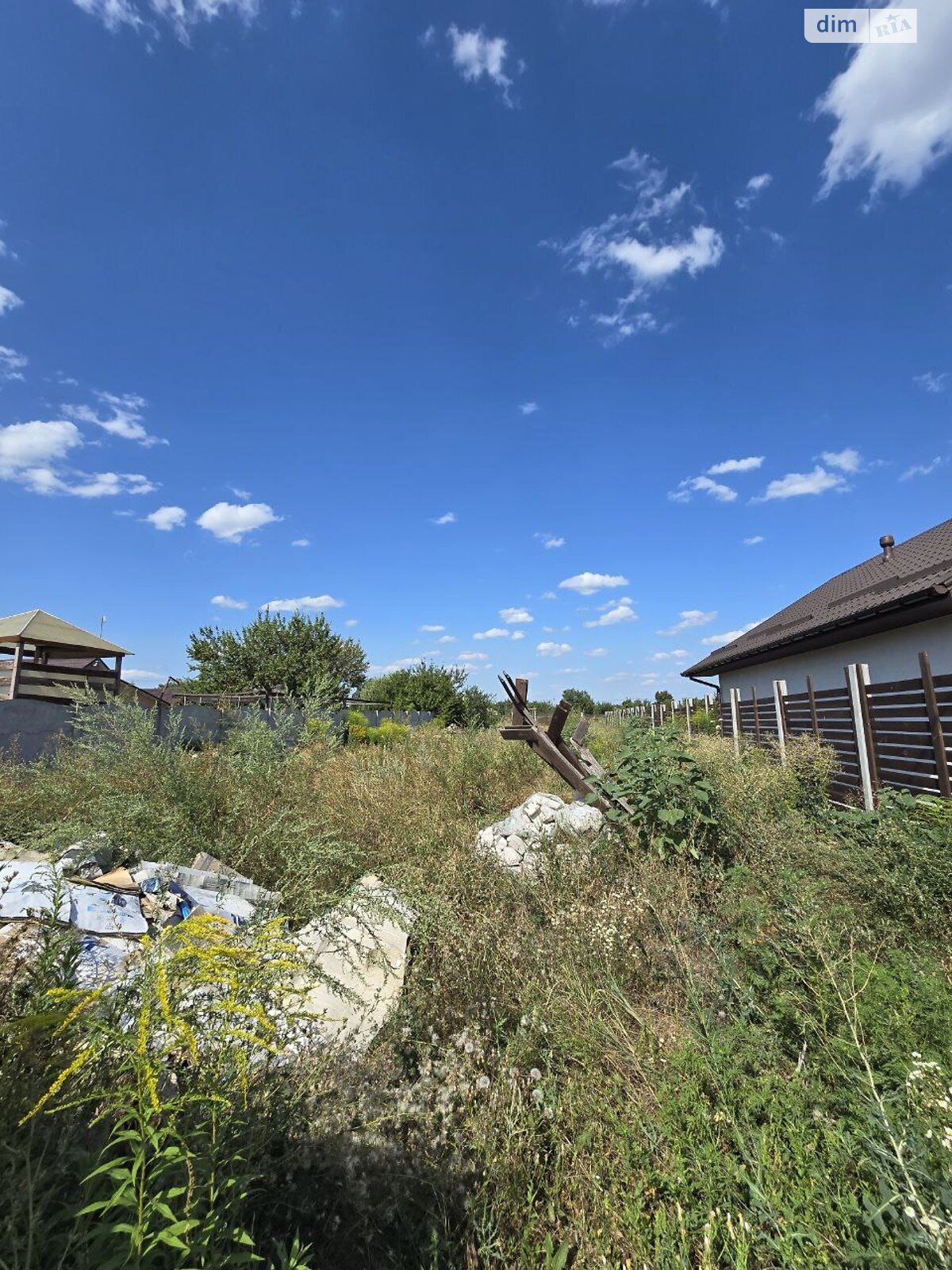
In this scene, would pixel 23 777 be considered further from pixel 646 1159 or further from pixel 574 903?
pixel 646 1159

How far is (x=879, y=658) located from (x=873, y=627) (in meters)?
0.53

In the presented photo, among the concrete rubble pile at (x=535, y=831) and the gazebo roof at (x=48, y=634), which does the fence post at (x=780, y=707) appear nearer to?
the concrete rubble pile at (x=535, y=831)

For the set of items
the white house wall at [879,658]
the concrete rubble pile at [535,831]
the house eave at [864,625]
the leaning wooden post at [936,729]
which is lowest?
the concrete rubble pile at [535,831]

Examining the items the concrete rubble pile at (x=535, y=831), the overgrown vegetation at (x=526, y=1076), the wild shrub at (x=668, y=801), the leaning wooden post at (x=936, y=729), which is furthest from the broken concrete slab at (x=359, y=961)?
the leaning wooden post at (x=936, y=729)

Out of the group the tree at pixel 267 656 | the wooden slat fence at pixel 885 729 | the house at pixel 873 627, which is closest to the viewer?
the wooden slat fence at pixel 885 729

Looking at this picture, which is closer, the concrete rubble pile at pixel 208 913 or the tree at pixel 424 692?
the concrete rubble pile at pixel 208 913

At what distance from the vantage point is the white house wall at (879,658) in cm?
604

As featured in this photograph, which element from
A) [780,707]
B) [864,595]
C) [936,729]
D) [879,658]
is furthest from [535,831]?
[864,595]

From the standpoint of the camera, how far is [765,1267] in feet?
4.84

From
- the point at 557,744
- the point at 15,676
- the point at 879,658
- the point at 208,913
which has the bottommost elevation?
the point at 208,913

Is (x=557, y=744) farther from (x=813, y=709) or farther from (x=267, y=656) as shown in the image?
(x=267, y=656)

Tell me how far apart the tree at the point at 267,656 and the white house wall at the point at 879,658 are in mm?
19225

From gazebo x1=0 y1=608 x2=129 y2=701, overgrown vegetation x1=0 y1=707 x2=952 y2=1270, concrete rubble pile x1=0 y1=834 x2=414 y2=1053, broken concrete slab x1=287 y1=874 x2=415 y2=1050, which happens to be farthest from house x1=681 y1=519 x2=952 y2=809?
A: gazebo x1=0 y1=608 x2=129 y2=701

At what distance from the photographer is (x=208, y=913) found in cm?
279
